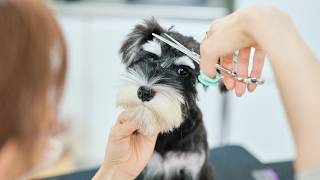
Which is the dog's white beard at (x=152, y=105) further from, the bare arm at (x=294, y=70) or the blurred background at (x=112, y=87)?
the blurred background at (x=112, y=87)

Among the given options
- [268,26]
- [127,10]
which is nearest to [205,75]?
[268,26]

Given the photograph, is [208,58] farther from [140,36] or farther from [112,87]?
[112,87]

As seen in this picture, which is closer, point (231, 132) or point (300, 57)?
point (300, 57)

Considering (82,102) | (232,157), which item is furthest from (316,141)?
(82,102)

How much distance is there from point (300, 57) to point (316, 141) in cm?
12

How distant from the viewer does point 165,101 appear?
948 mm

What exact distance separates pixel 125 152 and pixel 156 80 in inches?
7.8

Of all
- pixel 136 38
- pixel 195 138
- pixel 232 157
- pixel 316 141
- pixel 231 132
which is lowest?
pixel 231 132

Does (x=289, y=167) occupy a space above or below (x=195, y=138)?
below

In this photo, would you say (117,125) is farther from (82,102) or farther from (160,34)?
(82,102)

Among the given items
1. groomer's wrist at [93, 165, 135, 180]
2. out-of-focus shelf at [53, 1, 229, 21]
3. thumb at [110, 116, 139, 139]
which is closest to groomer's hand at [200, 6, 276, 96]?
thumb at [110, 116, 139, 139]

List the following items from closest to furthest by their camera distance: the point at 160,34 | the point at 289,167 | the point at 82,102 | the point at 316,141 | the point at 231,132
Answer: the point at 316,141
the point at 160,34
the point at 289,167
the point at 231,132
the point at 82,102

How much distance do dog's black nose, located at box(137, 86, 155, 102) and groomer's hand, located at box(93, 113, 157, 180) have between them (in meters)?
0.11

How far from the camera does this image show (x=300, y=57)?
0.64 metres
